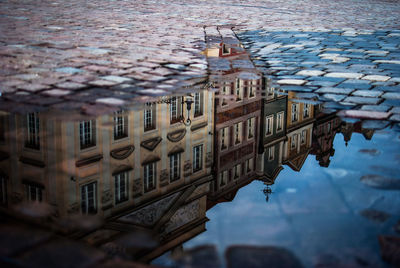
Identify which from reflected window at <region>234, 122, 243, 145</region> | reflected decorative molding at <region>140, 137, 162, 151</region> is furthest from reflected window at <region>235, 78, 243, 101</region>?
reflected decorative molding at <region>140, 137, 162, 151</region>

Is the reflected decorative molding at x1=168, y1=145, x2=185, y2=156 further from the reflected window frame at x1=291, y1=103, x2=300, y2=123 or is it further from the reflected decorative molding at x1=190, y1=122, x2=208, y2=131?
the reflected window frame at x1=291, y1=103, x2=300, y2=123

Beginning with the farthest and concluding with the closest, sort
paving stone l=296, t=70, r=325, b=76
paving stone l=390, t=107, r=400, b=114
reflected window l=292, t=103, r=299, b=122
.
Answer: paving stone l=296, t=70, r=325, b=76 < paving stone l=390, t=107, r=400, b=114 < reflected window l=292, t=103, r=299, b=122

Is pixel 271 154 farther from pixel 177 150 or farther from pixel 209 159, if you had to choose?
pixel 177 150

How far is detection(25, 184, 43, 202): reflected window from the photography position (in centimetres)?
328

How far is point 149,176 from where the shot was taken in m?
3.84

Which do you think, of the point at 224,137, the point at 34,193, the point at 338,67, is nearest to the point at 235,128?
the point at 224,137

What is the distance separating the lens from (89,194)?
3.44m

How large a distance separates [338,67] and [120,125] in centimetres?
484

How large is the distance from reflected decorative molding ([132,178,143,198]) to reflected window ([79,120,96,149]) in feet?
1.89

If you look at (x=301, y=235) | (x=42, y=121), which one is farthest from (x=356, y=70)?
(x=301, y=235)

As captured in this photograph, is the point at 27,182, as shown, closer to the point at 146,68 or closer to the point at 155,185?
the point at 155,185

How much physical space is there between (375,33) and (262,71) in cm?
694

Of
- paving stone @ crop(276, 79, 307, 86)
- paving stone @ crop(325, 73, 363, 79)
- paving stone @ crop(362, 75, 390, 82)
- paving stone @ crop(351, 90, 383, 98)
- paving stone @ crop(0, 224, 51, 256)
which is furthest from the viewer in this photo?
paving stone @ crop(325, 73, 363, 79)

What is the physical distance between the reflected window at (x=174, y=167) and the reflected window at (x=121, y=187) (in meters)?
0.33
